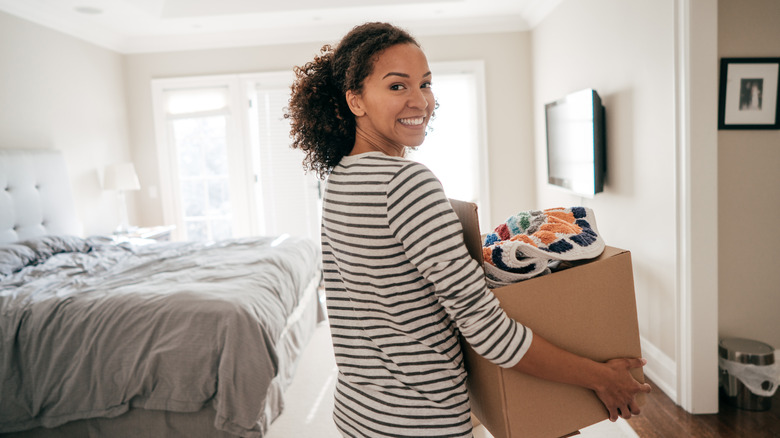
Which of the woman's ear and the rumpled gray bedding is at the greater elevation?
the woman's ear

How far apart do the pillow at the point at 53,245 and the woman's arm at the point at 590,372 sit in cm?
320

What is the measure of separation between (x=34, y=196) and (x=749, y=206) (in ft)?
14.2

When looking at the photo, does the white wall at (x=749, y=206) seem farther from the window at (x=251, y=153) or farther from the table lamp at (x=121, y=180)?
the table lamp at (x=121, y=180)

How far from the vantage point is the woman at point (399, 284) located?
768 millimetres

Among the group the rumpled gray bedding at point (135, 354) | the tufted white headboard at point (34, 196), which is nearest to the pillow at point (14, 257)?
the tufted white headboard at point (34, 196)

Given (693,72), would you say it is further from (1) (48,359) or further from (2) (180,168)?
(2) (180,168)

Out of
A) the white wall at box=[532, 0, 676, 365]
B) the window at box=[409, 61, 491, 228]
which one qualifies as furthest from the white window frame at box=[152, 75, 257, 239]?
the white wall at box=[532, 0, 676, 365]

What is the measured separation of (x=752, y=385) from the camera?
2340 millimetres

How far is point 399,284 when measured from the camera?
2.70 feet

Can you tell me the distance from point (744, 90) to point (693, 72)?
42 cm

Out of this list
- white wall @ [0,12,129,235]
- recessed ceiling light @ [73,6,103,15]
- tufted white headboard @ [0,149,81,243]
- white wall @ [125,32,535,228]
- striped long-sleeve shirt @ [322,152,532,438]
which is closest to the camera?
striped long-sleeve shirt @ [322,152,532,438]

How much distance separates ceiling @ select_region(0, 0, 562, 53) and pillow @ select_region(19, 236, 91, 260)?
1.70 meters

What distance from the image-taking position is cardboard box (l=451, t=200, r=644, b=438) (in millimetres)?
842

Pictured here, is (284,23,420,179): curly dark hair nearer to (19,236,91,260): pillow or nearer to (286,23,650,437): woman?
(286,23,650,437): woman
